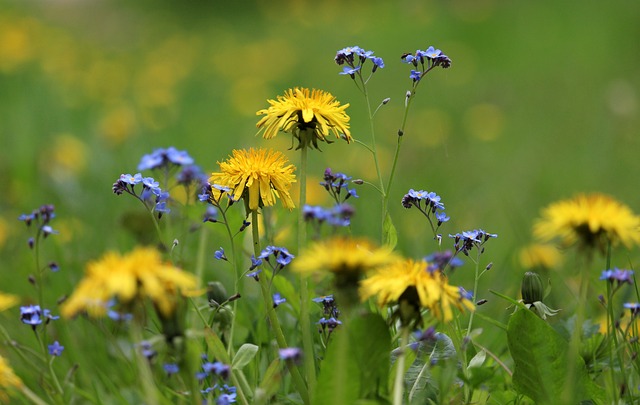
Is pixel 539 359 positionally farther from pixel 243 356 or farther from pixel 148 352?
pixel 148 352

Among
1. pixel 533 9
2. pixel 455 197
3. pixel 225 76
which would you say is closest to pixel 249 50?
pixel 225 76

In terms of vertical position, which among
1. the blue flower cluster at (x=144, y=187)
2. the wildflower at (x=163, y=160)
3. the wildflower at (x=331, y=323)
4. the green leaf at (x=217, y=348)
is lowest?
the green leaf at (x=217, y=348)

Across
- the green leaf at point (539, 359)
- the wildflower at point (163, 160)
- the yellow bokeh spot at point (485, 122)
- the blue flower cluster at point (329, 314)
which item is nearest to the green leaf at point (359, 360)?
the blue flower cluster at point (329, 314)

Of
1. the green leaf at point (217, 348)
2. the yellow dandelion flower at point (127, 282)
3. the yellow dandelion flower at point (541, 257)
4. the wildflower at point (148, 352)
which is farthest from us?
the yellow dandelion flower at point (541, 257)

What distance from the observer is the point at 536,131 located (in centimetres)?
457

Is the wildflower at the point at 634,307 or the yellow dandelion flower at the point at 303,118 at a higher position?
the yellow dandelion flower at the point at 303,118

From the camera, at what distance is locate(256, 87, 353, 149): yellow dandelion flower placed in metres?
1.27

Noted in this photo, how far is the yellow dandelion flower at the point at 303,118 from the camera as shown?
50.1 inches

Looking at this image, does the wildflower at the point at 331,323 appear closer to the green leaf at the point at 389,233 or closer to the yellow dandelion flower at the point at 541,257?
the green leaf at the point at 389,233

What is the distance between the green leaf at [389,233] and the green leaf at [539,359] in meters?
0.24

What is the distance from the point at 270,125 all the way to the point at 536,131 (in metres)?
3.54

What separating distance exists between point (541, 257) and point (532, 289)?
87 cm

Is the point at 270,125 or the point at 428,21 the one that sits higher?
the point at 428,21

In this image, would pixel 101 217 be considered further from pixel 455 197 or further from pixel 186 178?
pixel 186 178
